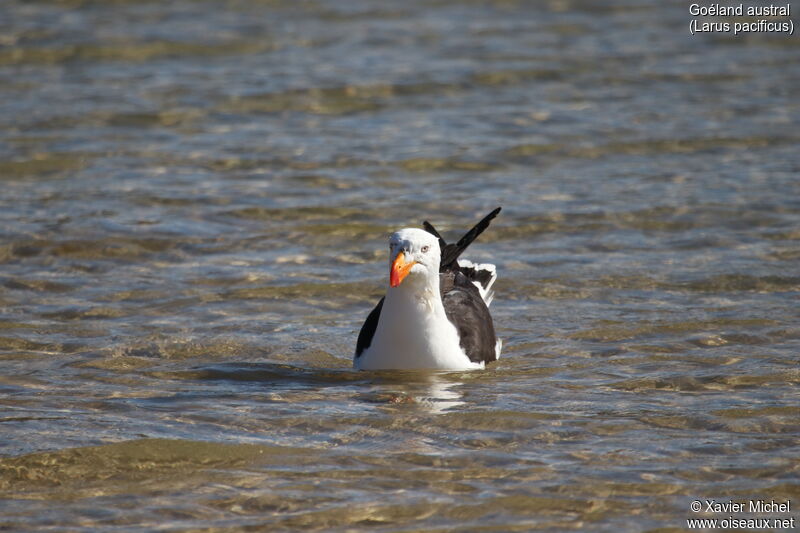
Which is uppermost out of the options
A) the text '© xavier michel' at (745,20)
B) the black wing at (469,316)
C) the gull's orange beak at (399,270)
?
the text '© xavier michel' at (745,20)

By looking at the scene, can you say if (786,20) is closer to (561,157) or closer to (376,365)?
(561,157)

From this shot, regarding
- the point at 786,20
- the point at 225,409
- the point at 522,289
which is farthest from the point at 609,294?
the point at 786,20

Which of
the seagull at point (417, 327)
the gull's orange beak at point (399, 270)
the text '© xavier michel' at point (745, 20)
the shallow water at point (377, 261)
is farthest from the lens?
the text '© xavier michel' at point (745, 20)

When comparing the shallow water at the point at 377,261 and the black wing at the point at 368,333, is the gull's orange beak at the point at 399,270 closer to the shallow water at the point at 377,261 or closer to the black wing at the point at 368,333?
the black wing at the point at 368,333

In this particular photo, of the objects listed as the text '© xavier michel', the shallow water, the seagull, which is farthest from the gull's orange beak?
the text '© xavier michel'

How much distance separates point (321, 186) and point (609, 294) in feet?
13.5

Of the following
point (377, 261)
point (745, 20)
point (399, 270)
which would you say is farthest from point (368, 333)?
point (745, 20)

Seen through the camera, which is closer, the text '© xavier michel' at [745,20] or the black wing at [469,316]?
the black wing at [469,316]

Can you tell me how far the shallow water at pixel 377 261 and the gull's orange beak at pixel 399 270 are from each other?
29.0 inches

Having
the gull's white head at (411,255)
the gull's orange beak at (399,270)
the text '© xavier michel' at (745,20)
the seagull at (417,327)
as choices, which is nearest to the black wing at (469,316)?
the seagull at (417,327)

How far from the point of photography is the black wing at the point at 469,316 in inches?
344

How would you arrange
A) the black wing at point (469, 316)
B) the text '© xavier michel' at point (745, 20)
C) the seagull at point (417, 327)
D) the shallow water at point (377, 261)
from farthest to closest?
the text '© xavier michel' at point (745, 20)
the black wing at point (469, 316)
the seagull at point (417, 327)
the shallow water at point (377, 261)

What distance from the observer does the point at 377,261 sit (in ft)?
37.8

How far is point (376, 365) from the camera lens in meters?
8.55
